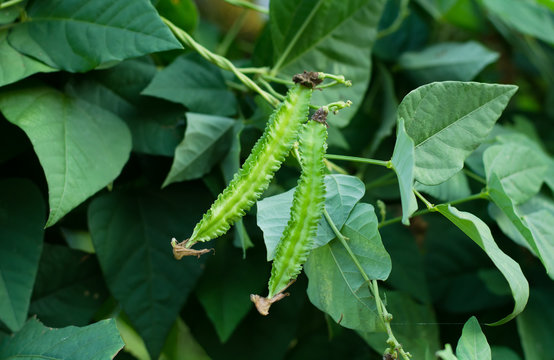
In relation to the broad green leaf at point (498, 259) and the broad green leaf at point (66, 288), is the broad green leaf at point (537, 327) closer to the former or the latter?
the broad green leaf at point (498, 259)

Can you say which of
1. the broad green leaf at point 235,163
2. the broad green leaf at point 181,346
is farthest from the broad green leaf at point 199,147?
the broad green leaf at point 181,346

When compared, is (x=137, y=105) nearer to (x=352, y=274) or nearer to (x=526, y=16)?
(x=352, y=274)

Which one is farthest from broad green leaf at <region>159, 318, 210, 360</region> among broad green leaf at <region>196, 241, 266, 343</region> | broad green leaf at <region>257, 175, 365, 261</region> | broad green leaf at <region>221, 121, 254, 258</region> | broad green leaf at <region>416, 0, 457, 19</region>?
broad green leaf at <region>416, 0, 457, 19</region>

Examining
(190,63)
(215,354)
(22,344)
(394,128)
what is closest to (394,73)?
(394,128)

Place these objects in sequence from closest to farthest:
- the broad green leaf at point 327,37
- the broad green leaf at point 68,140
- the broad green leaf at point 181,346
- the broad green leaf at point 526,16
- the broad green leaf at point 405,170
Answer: the broad green leaf at point 405,170
the broad green leaf at point 68,140
the broad green leaf at point 327,37
the broad green leaf at point 181,346
the broad green leaf at point 526,16

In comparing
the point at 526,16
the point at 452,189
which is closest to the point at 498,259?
the point at 452,189
